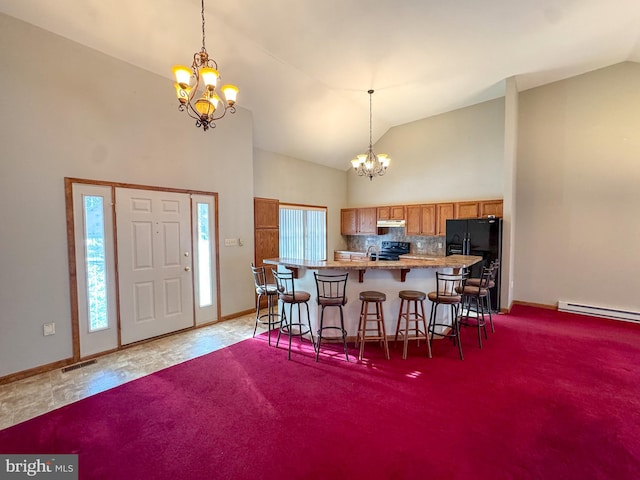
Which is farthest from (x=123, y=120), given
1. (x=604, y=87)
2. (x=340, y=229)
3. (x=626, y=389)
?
(x=604, y=87)

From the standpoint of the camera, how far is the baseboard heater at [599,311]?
4.58m

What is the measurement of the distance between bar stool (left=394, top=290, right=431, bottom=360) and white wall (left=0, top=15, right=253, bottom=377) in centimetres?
345

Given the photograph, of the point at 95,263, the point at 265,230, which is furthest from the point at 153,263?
the point at 265,230

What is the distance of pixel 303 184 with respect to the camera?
6.71m

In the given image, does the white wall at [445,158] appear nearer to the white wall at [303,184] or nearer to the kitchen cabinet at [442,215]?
the kitchen cabinet at [442,215]

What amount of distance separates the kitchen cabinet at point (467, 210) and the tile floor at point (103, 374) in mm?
4375

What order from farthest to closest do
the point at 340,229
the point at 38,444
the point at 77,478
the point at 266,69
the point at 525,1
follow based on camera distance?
the point at 340,229 < the point at 266,69 < the point at 525,1 < the point at 38,444 < the point at 77,478

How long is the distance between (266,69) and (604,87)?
17.7 ft

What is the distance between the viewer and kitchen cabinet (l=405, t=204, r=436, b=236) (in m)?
6.09

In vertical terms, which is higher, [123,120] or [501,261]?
[123,120]

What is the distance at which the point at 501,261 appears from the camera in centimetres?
501

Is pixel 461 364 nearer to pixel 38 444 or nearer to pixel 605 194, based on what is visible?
pixel 38 444

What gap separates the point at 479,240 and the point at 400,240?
6.74 feet

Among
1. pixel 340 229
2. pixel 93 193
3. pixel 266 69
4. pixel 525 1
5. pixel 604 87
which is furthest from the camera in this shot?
pixel 340 229
